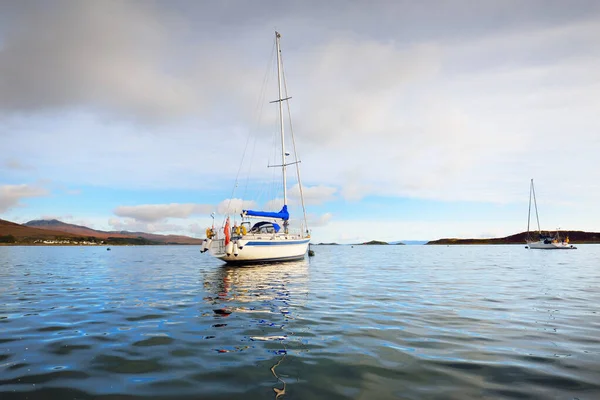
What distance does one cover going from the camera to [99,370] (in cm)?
536

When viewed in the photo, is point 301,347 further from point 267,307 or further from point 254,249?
point 254,249

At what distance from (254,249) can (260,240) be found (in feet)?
2.93

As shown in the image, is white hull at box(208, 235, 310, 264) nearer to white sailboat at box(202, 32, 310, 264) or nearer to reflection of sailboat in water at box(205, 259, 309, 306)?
white sailboat at box(202, 32, 310, 264)

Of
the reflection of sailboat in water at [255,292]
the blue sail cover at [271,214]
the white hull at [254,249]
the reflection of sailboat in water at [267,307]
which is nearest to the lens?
the reflection of sailboat in water at [267,307]

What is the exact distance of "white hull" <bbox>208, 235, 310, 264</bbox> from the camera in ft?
85.9

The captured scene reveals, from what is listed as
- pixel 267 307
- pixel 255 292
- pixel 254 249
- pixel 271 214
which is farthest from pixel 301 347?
pixel 271 214

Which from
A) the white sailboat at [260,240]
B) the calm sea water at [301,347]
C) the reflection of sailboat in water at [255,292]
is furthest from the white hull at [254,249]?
the calm sea water at [301,347]

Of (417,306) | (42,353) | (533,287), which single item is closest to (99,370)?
(42,353)

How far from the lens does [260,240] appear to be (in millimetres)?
27016

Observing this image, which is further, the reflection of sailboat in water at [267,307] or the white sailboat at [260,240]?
the white sailboat at [260,240]

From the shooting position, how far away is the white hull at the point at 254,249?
26.2 metres

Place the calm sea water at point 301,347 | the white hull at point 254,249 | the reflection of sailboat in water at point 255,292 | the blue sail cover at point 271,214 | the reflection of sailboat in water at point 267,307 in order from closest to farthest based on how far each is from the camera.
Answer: the calm sea water at point 301,347 → the reflection of sailboat in water at point 267,307 → the reflection of sailboat in water at point 255,292 → the white hull at point 254,249 → the blue sail cover at point 271,214

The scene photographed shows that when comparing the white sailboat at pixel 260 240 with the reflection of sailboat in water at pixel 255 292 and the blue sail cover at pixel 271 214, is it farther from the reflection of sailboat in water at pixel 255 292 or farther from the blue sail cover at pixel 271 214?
the reflection of sailboat in water at pixel 255 292

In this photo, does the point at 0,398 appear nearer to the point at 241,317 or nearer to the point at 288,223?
the point at 241,317
